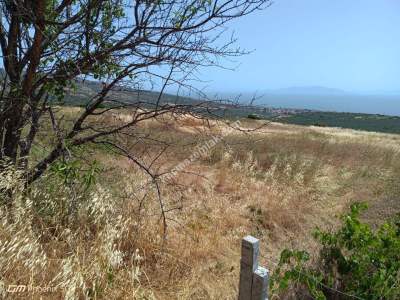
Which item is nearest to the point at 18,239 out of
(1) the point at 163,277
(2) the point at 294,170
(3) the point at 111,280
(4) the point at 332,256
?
(3) the point at 111,280

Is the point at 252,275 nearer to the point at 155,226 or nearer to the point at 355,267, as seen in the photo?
the point at 355,267

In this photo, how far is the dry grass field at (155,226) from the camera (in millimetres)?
2887

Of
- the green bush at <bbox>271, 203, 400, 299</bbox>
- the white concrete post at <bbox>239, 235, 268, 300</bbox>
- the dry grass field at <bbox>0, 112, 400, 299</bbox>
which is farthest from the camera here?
the green bush at <bbox>271, 203, 400, 299</bbox>

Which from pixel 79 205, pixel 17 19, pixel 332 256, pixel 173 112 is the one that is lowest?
pixel 332 256

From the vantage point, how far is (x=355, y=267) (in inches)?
130

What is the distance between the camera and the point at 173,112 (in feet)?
13.5

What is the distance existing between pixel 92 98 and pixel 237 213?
3.37 m

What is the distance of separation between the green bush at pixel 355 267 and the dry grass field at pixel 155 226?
83 centimetres

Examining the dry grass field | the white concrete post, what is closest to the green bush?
the white concrete post

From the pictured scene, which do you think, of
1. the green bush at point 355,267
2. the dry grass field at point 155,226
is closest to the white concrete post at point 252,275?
the green bush at point 355,267

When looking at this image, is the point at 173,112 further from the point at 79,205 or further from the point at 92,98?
the point at 79,205

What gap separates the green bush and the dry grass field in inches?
32.6

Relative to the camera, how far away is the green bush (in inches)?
119

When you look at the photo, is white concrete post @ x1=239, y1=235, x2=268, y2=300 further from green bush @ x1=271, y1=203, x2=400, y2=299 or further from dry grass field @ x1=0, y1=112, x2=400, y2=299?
dry grass field @ x1=0, y1=112, x2=400, y2=299
